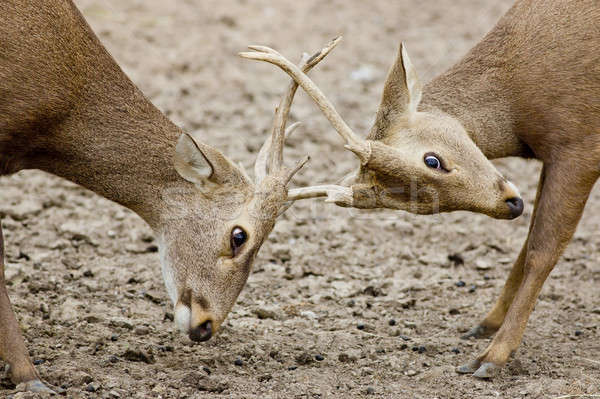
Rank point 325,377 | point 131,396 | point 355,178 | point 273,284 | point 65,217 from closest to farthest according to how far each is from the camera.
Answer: point 131,396
point 325,377
point 355,178
point 273,284
point 65,217

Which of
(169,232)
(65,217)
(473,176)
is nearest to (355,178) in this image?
(473,176)

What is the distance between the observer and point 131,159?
19.4 ft

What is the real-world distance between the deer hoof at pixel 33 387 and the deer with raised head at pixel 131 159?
0.15 metres

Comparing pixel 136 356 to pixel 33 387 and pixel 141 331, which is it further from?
pixel 33 387

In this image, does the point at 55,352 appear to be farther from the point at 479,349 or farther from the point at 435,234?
the point at 435,234

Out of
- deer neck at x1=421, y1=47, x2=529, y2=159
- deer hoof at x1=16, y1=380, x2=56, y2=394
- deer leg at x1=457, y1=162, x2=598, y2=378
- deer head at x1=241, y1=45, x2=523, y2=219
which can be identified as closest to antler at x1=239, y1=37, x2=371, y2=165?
deer head at x1=241, y1=45, x2=523, y2=219

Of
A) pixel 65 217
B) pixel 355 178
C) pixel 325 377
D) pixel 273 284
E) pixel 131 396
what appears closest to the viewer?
pixel 131 396

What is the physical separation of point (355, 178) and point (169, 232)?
4.15ft

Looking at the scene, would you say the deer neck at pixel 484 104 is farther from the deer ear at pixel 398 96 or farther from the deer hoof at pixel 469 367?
the deer hoof at pixel 469 367

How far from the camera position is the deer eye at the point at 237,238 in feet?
18.7

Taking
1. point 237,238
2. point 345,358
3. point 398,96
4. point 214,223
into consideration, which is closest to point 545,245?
point 398,96

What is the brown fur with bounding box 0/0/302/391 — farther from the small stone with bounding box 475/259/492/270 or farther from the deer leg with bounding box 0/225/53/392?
the small stone with bounding box 475/259/492/270

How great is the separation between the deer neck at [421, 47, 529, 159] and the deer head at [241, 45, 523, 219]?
20 cm

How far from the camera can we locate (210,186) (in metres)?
5.91
